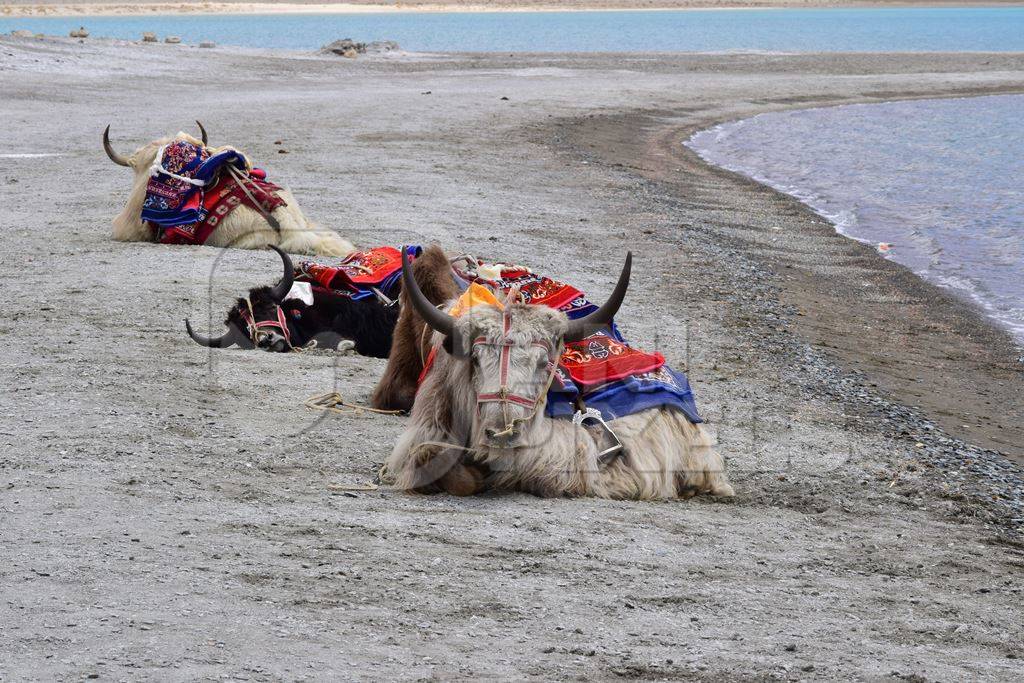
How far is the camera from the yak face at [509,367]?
15.2ft

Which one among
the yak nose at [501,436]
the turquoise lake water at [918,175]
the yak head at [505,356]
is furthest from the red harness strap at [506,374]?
the turquoise lake water at [918,175]

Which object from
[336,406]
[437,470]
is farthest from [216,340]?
[437,470]

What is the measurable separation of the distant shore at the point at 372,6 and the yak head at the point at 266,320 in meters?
63.9

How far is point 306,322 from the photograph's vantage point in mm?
6973

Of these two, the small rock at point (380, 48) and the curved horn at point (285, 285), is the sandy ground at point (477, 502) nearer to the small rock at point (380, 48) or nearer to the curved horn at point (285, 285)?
the curved horn at point (285, 285)

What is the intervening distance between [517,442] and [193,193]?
5333mm

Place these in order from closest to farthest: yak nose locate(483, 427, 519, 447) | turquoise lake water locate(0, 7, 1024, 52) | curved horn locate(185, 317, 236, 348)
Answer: yak nose locate(483, 427, 519, 447) → curved horn locate(185, 317, 236, 348) → turquoise lake water locate(0, 7, 1024, 52)

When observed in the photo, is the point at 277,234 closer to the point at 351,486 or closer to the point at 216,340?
the point at 216,340

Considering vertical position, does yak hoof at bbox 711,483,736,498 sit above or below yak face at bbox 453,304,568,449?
below

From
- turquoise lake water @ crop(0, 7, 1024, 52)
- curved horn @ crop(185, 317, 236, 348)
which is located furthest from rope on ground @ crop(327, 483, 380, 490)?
turquoise lake water @ crop(0, 7, 1024, 52)

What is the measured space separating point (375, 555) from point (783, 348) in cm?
474

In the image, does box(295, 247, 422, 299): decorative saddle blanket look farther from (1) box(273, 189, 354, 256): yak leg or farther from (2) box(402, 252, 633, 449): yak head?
(2) box(402, 252, 633, 449): yak head

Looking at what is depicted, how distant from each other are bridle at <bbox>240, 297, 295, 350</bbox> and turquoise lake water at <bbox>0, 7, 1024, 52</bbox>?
37.8 m

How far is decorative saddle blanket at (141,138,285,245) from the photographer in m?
9.16
